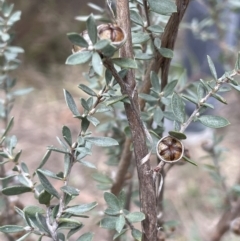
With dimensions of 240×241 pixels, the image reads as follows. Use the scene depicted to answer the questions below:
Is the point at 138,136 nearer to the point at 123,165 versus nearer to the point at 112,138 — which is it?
the point at 112,138

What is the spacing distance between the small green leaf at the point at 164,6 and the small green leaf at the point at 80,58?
8 cm

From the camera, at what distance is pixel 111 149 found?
606 mm

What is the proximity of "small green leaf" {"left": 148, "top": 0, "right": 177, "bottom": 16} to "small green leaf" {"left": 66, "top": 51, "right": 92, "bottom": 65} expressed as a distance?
8cm

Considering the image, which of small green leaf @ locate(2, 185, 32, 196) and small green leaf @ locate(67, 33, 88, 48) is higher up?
small green leaf @ locate(67, 33, 88, 48)

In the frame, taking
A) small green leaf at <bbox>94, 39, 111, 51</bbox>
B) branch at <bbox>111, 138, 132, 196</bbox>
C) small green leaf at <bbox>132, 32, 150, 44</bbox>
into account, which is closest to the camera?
small green leaf at <bbox>94, 39, 111, 51</bbox>

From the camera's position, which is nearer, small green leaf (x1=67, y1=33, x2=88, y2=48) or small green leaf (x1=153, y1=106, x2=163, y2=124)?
small green leaf (x1=67, y1=33, x2=88, y2=48)

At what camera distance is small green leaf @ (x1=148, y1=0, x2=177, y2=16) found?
1.08ft

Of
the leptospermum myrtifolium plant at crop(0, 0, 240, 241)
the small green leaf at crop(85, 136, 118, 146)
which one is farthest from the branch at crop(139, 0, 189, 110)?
the small green leaf at crop(85, 136, 118, 146)

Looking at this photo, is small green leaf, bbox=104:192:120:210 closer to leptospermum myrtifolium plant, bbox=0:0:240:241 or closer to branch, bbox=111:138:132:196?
leptospermum myrtifolium plant, bbox=0:0:240:241

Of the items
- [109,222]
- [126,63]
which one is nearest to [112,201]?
[109,222]

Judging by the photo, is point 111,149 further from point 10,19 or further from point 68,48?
point 68,48

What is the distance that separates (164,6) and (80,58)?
0.09m

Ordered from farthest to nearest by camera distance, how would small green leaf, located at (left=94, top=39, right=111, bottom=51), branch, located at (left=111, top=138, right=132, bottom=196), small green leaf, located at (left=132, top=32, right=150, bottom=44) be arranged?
branch, located at (left=111, top=138, right=132, bottom=196)
small green leaf, located at (left=132, top=32, right=150, bottom=44)
small green leaf, located at (left=94, top=39, right=111, bottom=51)

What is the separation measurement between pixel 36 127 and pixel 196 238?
1.40 m
